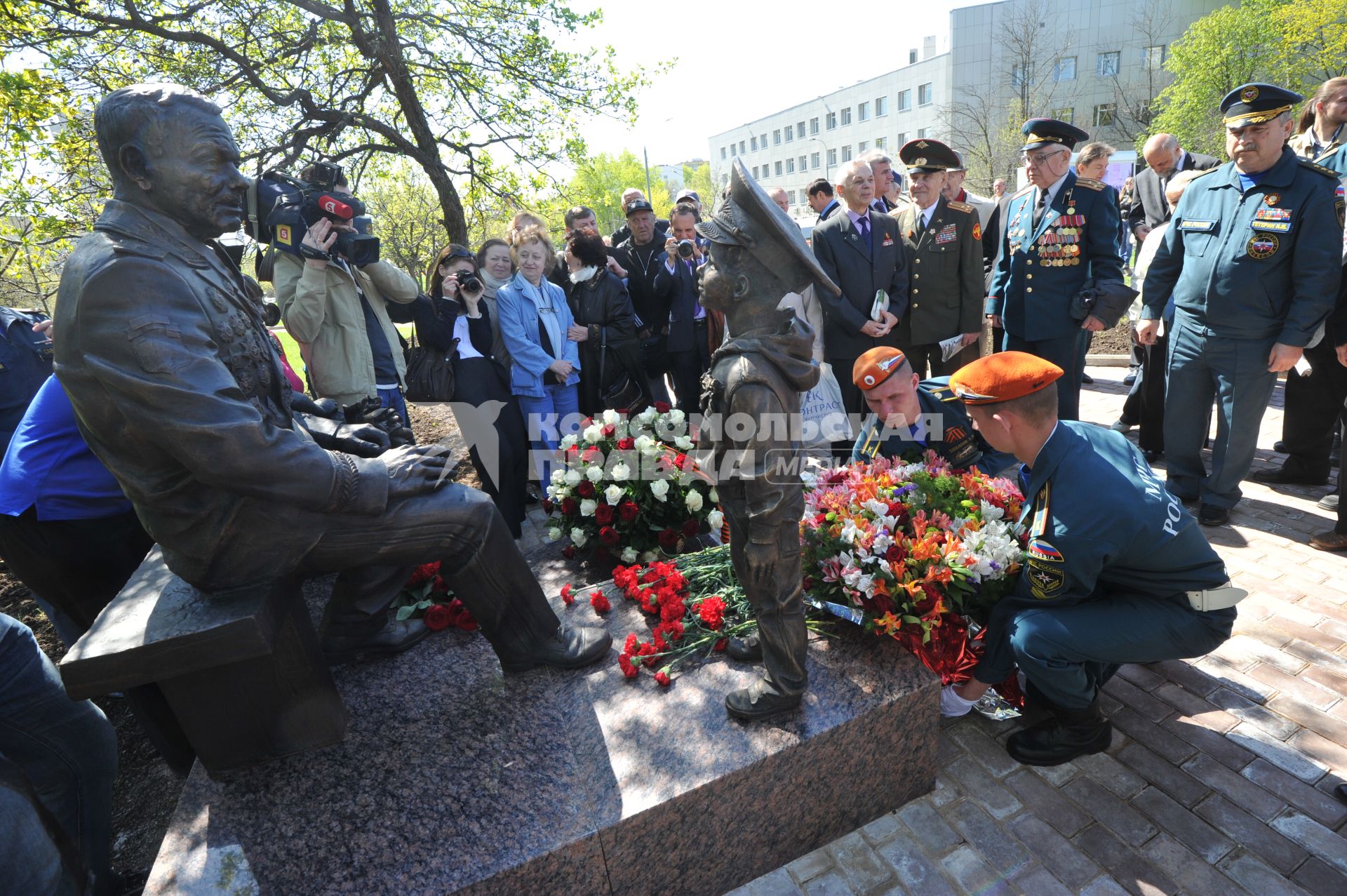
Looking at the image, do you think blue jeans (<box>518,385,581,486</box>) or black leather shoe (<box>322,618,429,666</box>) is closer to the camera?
black leather shoe (<box>322,618,429,666</box>)

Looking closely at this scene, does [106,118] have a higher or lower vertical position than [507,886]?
higher

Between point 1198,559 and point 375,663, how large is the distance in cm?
324

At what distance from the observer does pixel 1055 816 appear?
2574 mm

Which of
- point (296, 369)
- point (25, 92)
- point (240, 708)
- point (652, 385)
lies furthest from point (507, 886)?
point (296, 369)

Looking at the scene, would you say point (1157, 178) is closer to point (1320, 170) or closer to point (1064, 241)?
point (1064, 241)

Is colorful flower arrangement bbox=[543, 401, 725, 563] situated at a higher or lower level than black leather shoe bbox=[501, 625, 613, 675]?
higher

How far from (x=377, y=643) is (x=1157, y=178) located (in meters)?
8.49

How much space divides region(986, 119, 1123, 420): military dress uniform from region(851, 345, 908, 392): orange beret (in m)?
2.09

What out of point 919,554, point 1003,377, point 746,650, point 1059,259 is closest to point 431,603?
point 746,650

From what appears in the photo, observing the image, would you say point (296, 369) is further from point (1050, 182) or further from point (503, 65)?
point (1050, 182)

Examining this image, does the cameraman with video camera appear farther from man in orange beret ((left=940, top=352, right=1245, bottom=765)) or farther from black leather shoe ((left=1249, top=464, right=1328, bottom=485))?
black leather shoe ((left=1249, top=464, right=1328, bottom=485))

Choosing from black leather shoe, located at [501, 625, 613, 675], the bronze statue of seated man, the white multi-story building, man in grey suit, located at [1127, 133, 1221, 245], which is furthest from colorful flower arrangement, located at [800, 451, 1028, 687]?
the white multi-story building

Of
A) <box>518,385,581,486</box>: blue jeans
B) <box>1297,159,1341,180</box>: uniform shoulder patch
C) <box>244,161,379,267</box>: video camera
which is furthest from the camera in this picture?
<box>518,385,581,486</box>: blue jeans

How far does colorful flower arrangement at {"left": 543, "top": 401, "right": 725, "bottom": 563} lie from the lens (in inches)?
147
